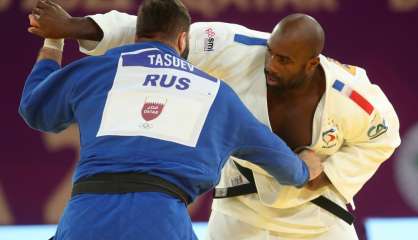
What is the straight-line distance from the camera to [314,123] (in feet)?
12.9

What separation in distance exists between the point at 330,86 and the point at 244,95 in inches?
14.8

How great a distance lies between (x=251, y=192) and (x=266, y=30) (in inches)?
101

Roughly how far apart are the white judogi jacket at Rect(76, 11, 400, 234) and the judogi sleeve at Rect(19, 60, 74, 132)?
609mm

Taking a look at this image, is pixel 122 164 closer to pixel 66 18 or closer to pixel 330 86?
pixel 66 18

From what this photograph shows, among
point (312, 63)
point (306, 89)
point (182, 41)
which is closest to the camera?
point (182, 41)

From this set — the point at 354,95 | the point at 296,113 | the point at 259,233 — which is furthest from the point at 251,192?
the point at 354,95

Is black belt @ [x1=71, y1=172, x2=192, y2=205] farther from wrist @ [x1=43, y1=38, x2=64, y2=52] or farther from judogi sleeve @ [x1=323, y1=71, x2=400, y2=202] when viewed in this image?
judogi sleeve @ [x1=323, y1=71, x2=400, y2=202]

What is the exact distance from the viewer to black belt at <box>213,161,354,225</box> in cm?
401

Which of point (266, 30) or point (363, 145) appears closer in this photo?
point (363, 145)

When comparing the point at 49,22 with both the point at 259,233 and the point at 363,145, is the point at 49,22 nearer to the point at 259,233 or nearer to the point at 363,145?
the point at 259,233

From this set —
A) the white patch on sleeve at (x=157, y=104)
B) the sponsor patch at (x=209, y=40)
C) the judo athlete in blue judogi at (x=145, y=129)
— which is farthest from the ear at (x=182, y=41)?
the sponsor patch at (x=209, y=40)

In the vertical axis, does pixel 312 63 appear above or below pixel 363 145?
above

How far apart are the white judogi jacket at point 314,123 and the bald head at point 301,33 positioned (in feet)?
0.64

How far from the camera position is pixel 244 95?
12.8ft
